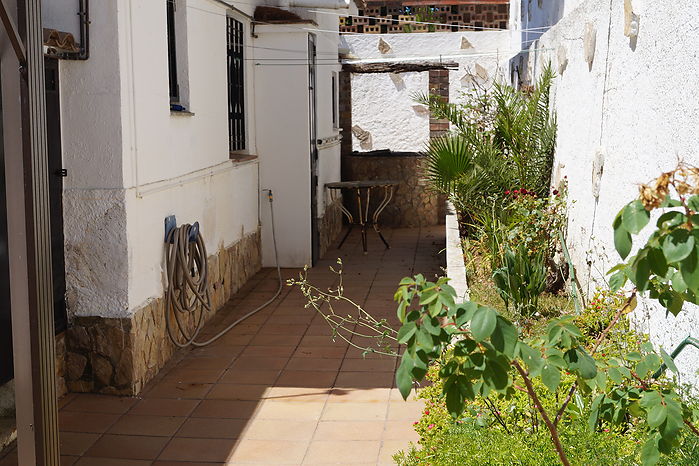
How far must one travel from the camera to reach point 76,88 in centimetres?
578

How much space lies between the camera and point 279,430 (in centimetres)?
530

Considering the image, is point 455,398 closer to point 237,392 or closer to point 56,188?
point 237,392

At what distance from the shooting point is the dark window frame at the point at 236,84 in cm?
926

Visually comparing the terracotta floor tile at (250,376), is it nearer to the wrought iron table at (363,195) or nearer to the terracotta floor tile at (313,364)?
the terracotta floor tile at (313,364)

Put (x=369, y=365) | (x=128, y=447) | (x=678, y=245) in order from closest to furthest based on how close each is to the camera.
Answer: (x=678, y=245) < (x=128, y=447) < (x=369, y=365)

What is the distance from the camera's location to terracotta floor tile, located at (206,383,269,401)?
593 cm

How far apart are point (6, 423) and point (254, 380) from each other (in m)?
1.79

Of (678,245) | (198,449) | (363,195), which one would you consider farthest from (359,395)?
(363,195)

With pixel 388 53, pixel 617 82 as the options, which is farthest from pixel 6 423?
pixel 388 53

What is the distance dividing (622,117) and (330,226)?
23.5ft

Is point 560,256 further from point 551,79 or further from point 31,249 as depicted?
point 31,249

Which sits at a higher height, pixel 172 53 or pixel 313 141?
pixel 172 53

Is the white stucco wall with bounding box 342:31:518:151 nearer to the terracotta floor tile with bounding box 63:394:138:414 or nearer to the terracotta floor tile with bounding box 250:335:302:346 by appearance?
the terracotta floor tile with bounding box 250:335:302:346

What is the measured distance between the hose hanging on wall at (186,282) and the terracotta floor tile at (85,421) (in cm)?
107
